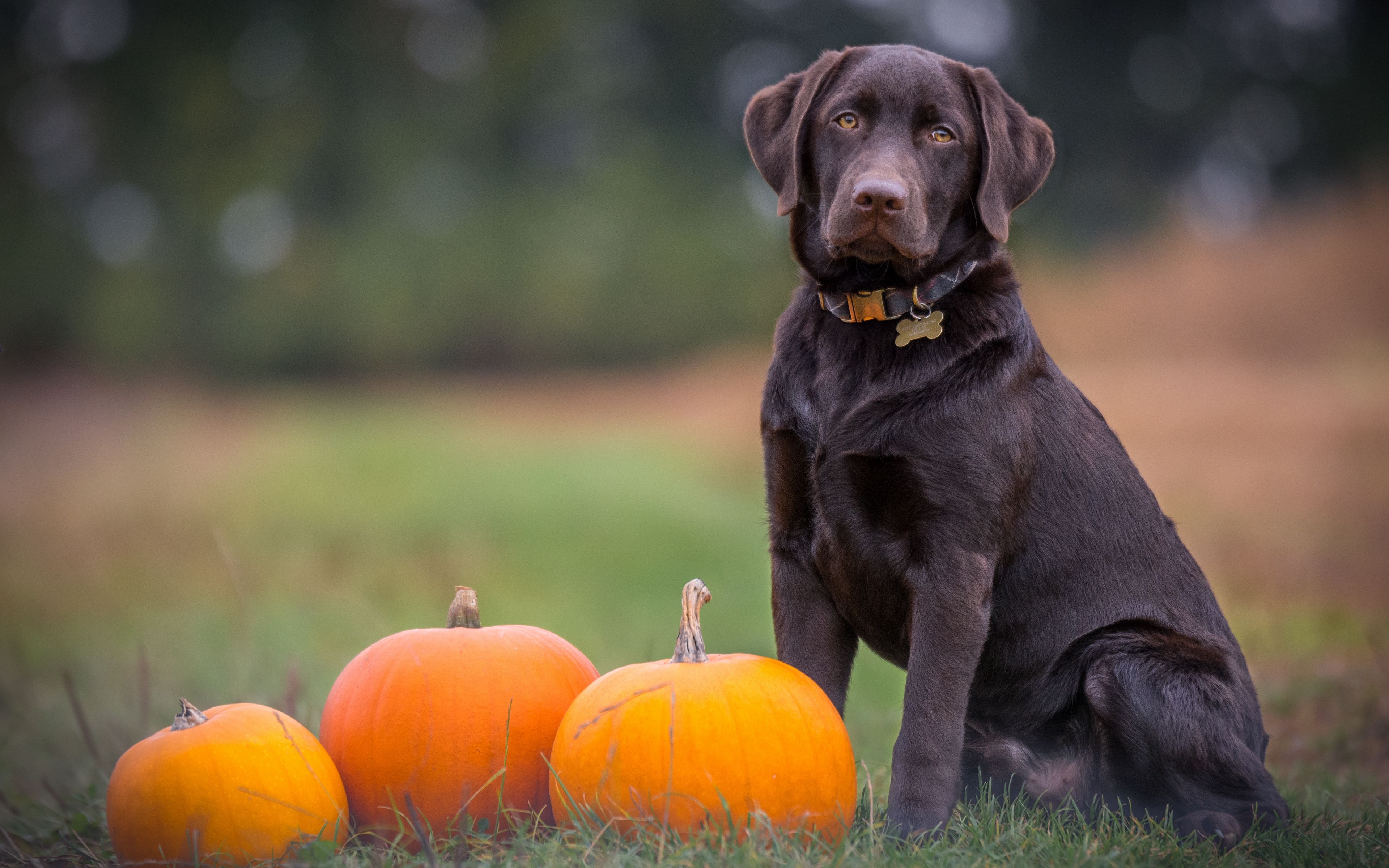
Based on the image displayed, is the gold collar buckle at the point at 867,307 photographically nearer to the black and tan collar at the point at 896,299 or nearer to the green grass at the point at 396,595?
the black and tan collar at the point at 896,299

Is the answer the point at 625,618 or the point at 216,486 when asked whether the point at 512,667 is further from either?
the point at 216,486

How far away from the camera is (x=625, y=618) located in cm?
620

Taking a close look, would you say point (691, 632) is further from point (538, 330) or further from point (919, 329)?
point (538, 330)

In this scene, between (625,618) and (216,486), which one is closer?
(625,618)

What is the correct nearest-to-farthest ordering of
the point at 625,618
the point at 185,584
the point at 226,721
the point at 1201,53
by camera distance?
the point at 226,721
the point at 625,618
the point at 185,584
the point at 1201,53

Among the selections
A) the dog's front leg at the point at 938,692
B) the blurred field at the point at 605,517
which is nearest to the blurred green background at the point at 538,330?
the blurred field at the point at 605,517

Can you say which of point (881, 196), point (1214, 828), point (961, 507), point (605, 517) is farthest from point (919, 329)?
point (605, 517)

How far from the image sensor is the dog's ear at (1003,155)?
2547mm

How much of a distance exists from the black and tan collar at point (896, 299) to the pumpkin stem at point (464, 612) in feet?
4.00

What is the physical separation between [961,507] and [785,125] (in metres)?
1.14

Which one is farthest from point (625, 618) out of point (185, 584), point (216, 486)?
point (216, 486)

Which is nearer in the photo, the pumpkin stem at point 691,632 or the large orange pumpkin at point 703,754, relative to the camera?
the large orange pumpkin at point 703,754

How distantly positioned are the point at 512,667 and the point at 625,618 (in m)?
3.68

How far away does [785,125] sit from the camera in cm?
275
